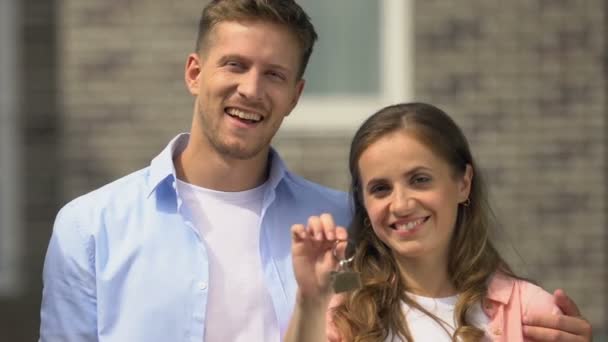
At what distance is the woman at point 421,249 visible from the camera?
352 cm

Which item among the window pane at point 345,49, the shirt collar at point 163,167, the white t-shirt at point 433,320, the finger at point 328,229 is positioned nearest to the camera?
the finger at point 328,229

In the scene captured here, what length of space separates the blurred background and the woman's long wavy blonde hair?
3782mm

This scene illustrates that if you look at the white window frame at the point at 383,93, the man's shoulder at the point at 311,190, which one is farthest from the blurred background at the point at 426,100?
the man's shoulder at the point at 311,190

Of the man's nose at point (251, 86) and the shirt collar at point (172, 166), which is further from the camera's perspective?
the shirt collar at point (172, 166)

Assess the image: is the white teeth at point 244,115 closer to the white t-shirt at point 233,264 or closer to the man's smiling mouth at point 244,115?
the man's smiling mouth at point 244,115

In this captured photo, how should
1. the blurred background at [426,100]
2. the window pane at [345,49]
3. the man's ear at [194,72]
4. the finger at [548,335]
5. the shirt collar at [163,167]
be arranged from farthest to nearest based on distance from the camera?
the window pane at [345,49] < the blurred background at [426,100] < the man's ear at [194,72] < the shirt collar at [163,167] < the finger at [548,335]

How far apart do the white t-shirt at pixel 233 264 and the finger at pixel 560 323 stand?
28.7 inches

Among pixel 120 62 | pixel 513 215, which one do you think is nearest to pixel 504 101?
pixel 513 215

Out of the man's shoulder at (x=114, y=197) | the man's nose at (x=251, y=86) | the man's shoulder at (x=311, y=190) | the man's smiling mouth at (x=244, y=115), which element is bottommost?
the man's shoulder at (x=311, y=190)

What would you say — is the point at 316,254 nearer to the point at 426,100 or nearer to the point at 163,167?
the point at 163,167

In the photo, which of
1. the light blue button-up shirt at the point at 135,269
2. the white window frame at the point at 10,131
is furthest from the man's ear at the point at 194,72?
the white window frame at the point at 10,131

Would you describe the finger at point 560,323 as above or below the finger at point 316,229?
below

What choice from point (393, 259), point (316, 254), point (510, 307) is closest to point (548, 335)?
point (510, 307)

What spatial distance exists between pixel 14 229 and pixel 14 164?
414 millimetres
